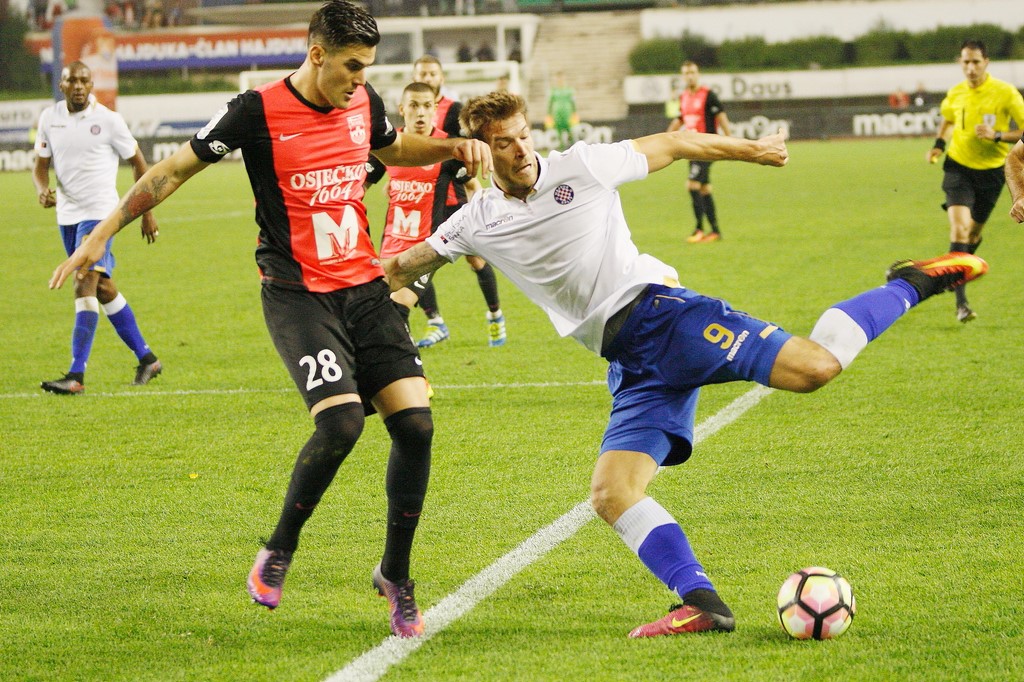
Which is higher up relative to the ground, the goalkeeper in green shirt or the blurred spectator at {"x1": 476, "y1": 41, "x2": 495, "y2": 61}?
the blurred spectator at {"x1": 476, "y1": 41, "x2": 495, "y2": 61}

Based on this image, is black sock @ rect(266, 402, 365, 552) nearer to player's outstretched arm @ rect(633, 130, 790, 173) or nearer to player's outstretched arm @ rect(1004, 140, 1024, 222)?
player's outstretched arm @ rect(633, 130, 790, 173)

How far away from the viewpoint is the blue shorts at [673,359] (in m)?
4.30

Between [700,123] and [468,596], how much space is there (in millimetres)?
12880

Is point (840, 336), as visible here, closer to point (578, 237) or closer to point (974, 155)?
point (578, 237)

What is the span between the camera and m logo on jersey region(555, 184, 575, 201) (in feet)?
14.7

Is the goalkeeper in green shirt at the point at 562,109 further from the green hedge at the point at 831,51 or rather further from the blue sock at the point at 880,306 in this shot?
the blue sock at the point at 880,306

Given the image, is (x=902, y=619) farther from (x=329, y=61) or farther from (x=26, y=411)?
(x=26, y=411)

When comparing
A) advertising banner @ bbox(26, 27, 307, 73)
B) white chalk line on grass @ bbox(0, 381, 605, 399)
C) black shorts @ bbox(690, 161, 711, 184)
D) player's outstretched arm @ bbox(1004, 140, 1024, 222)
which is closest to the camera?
player's outstretched arm @ bbox(1004, 140, 1024, 222)

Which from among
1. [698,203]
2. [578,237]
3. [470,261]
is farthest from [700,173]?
[578,237]

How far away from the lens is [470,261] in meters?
10.6

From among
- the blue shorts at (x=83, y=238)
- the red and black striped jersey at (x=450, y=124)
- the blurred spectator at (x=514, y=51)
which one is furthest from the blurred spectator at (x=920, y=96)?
the blue shorts at (x=83, y=238)

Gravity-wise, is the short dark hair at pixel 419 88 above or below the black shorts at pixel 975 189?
above

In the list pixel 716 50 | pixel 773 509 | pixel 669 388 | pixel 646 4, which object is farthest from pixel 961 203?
pixel 646 4

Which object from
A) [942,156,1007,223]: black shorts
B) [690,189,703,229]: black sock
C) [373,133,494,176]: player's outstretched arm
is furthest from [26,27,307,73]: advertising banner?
[373,133,494,176]: player's outstretched arm
